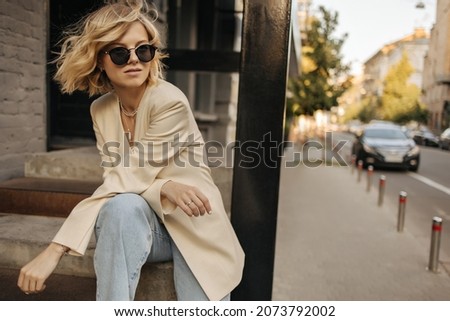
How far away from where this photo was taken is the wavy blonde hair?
2.00 metres

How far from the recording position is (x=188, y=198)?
1.89 metres

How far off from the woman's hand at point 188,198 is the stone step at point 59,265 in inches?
19.0

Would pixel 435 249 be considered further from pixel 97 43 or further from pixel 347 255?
pixel 97 43

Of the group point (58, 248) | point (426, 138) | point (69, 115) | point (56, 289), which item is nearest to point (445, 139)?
point (426, 138)

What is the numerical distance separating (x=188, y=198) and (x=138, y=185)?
0.76 ft

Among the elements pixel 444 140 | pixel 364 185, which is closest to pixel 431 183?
pixel 364 185

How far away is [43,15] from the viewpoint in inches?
166

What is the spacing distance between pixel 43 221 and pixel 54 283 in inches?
26.8

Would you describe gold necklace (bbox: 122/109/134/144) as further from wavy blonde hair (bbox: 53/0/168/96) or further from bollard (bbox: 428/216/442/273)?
bollard (bbox: 428/216/442/273)

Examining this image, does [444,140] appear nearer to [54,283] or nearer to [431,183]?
[431,183]

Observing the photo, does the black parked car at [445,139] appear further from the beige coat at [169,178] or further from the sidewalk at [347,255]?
the beige coat at [169,178]

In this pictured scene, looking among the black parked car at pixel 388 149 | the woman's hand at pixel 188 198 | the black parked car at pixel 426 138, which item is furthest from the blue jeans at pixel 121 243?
the black parked car at pixel 426 138

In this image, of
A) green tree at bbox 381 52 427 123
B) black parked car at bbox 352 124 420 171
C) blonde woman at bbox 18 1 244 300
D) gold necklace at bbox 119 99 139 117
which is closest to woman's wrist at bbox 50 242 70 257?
blonde woman at bbox 18 1 244 300
